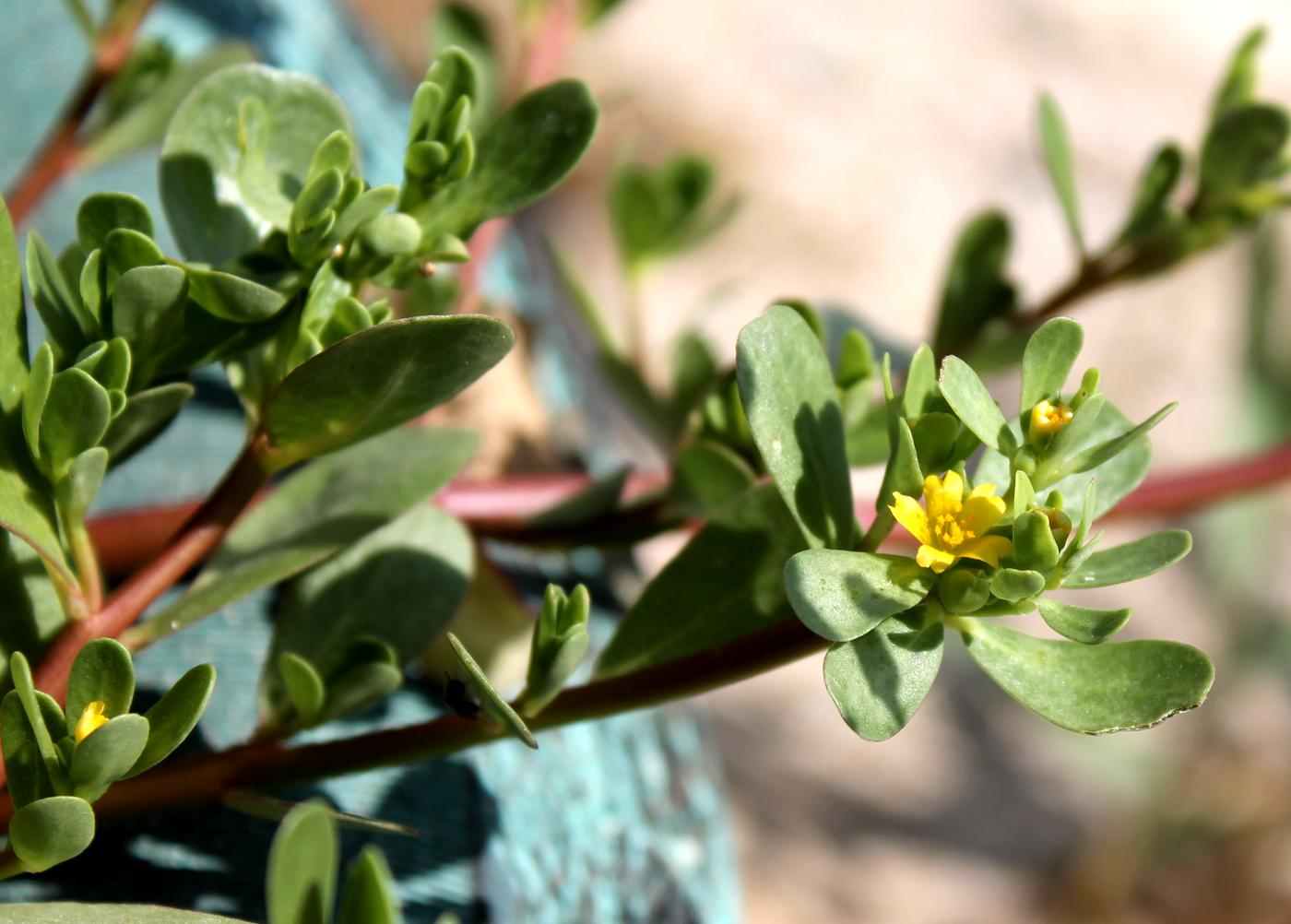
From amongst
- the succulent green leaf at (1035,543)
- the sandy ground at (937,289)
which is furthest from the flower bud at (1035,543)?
the sandy ground at (937,289)

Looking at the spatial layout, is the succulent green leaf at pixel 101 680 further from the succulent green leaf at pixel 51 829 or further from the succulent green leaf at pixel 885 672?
the succulent green leaf at pixel 885 672

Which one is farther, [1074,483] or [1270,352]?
[1270,352]

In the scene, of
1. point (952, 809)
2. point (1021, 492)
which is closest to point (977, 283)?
point (1021, 492)

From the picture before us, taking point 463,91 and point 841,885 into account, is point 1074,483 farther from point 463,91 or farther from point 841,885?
point 841,885

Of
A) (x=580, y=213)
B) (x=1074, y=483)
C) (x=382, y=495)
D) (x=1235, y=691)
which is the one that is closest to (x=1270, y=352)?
(x=1235, y=691)

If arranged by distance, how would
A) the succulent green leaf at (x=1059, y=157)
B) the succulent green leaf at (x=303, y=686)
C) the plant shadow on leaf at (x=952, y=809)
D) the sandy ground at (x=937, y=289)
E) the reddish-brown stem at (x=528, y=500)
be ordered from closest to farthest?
the succulent green leaf at (x=303, y=686) < the reddish-brown stem at (x=528, y=500) < the succulent green leaf at (x=1059, y=157) < the sandy ground at (x=937, y=289) < the plant shadow on leaf at (x=952, y=809)

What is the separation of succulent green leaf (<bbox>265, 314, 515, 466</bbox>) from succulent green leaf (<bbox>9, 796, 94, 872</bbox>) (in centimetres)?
12

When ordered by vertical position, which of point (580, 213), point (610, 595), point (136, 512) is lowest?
point (580, 213)

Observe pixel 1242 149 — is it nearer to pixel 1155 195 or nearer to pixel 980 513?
pixel 1155 195

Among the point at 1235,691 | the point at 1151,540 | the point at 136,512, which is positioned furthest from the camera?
the point at 1235,691

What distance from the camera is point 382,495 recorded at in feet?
1.54

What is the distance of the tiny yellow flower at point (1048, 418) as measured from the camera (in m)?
0.40

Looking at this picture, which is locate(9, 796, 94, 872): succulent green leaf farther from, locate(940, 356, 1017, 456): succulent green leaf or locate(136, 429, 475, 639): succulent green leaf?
locate(940, 356, 1017, 456): succulent green leaf

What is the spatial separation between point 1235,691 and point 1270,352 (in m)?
0.59
